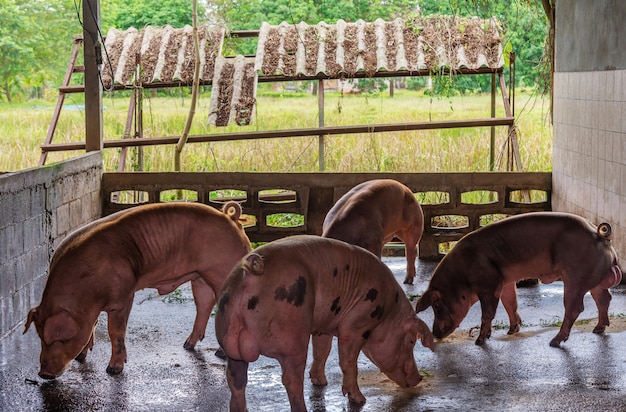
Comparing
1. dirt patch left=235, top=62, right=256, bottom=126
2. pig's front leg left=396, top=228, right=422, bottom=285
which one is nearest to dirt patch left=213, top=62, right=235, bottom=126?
dirt patch left=235, top=62, right=256, bottom=126

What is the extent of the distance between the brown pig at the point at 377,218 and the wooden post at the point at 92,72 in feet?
10.6

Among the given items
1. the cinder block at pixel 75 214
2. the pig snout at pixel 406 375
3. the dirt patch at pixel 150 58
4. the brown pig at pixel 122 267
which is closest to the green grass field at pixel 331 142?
the dirt patch at pixel 150 58

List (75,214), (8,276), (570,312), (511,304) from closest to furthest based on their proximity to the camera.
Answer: (570,312)
(8,276)
(511,304)
(75,214)

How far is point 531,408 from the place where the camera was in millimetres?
5223

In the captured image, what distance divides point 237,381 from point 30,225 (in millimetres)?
3379

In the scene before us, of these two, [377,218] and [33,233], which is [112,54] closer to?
[33,233]

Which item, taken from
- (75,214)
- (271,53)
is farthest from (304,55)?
(75,214)

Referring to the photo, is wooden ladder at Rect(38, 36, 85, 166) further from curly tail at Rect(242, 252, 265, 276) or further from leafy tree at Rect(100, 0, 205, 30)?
leafy tree at Rect(100, 0, 205, 30)

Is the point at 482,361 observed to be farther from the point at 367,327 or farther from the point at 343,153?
the point at 343,153

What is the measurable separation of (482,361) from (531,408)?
114 cm

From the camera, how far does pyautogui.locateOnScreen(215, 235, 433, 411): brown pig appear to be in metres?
4.71

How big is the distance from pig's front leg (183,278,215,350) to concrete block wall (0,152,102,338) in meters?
1.38

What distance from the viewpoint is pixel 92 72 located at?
1005 cm

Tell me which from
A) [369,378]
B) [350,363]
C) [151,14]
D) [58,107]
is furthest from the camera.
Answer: [151,14]
